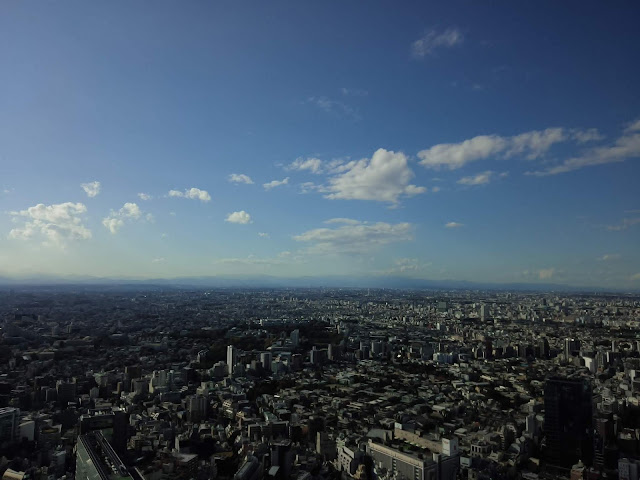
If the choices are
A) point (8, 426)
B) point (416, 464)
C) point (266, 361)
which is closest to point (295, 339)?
point (266, 361)

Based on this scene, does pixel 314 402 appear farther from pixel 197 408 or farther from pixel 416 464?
pixel 416 464

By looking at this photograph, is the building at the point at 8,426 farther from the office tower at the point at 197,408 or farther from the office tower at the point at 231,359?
the office tower at the point at 231,359

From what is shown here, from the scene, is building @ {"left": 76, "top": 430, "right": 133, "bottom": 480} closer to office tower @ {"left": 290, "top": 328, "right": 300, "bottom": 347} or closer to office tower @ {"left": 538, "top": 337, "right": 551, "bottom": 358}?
office tower @ {"left": 290, "top": 328, "right": 300, "bottom": 347}

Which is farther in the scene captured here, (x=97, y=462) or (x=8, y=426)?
(x=8, y=426)

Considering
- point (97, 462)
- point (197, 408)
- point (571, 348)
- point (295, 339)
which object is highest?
point (97, 462)

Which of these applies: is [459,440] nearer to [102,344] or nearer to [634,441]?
[634,441]

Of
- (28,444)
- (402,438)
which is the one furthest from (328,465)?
(28,444)

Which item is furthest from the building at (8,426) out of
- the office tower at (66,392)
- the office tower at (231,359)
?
the office tower at (231,359)
